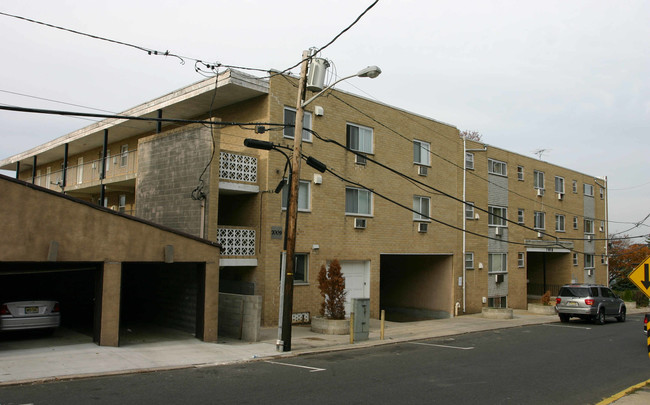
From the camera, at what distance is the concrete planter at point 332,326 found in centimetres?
1766

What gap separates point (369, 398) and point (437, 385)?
6.28ft

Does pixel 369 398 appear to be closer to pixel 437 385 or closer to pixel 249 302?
pixel 437 385

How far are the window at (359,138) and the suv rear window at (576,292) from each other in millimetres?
11350

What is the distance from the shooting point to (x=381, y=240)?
2352cm

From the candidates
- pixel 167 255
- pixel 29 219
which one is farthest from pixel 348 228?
pixel 29 219

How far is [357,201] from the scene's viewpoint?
22719 millimetres

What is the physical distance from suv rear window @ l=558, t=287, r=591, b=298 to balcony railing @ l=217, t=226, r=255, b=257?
1522cm

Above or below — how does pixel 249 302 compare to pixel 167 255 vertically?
below

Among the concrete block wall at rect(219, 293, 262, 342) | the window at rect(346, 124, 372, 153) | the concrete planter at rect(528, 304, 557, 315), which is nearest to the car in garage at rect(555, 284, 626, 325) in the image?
the concrete planter at rect(528, 304, 557, 315)

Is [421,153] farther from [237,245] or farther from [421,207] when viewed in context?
[237,245]

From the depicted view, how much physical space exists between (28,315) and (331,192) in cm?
1172

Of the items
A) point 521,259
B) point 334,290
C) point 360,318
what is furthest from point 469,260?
point 360,318

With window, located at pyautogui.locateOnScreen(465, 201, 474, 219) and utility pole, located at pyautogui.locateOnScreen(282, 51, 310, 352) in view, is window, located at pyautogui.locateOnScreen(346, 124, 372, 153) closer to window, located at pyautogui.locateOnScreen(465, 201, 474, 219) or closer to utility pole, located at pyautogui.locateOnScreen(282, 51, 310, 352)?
utility pole, located at pyautogui.locateOnScreen(282, 51, 310, 352)

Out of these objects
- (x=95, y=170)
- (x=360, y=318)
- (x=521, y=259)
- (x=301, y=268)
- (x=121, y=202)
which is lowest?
(x=360, y=318)
